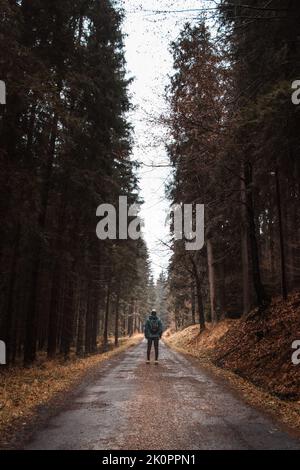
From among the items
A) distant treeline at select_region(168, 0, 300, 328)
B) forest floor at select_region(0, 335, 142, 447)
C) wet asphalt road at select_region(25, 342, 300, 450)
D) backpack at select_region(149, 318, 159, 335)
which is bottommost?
forest floor at select_region(0, 335, 142, 447)

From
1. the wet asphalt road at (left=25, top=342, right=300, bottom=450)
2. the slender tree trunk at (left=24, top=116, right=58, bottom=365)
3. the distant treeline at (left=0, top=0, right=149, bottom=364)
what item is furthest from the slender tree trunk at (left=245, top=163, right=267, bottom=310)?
the slender tree trunk at (left=24, top=116, right=58, bottom=365)

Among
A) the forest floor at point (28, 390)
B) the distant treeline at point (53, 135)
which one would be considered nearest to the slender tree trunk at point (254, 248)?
the distant treeline at point (53, 135)

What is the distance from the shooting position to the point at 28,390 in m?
10.8

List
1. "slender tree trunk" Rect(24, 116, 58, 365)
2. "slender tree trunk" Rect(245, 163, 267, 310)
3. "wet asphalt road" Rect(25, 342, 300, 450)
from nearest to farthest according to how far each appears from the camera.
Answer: "wet asphalt road" Rect(25, 342, 300, 450), "slender tree trunk" Rect(24, 116, 58, 365), "slender tree trunk" Rect(245, 163, 267, 310)

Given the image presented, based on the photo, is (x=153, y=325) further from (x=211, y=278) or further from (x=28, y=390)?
(x=211, y=278)

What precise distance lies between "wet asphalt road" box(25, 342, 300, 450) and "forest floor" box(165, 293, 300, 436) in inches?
24.2

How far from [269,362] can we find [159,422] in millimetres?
6510

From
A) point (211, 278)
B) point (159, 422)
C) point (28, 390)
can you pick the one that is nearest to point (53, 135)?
point (28, 390)

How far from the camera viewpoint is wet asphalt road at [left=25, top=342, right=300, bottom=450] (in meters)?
5.73

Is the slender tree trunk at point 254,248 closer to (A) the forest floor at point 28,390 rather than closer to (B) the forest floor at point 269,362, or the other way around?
(B) the forest floor at point 269,362

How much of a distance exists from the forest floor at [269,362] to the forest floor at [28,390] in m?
4.31

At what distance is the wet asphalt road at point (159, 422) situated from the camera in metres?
5.73

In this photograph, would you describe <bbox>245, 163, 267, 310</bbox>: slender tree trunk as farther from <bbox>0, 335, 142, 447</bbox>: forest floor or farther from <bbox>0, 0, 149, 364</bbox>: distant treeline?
<bbox>0, 335, 142, 447</bbox>: forest floor

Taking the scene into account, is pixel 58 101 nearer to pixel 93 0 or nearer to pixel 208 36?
pixel 208 36
